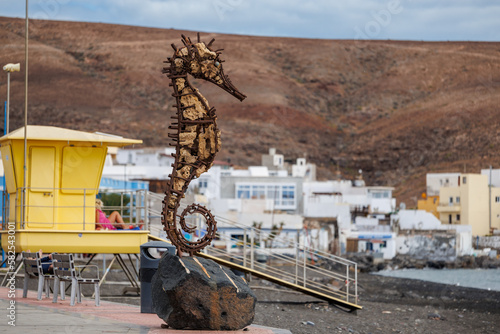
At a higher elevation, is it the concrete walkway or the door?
the door

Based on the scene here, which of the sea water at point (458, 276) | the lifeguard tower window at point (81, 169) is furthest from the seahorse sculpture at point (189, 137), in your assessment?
the sea water at point (458, 276)

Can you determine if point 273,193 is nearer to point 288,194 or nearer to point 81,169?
point 288,194

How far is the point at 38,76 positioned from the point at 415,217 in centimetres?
13784

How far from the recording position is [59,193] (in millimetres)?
19922

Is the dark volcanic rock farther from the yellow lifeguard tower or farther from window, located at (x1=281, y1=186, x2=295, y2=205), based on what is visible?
window, located at (x1=281, y1=186, x2=295, y2=205)

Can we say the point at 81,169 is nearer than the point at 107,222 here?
Yes

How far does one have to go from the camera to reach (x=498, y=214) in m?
88.4

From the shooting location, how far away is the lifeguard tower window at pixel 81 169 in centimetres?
1984

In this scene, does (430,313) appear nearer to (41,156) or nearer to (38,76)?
(41,156)

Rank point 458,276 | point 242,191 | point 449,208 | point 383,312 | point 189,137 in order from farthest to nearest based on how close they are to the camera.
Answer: point 449,208, point 242,191, point 458,276, point 383,312, point 189,137

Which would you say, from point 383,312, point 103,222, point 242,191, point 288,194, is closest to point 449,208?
point 288,194

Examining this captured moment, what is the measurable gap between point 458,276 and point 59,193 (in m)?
47.9

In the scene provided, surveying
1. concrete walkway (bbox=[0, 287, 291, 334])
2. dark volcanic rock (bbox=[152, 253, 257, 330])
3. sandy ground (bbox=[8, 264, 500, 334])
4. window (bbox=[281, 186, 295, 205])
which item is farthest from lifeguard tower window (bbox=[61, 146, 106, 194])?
window (bbox=[281, 186, 295, 205])

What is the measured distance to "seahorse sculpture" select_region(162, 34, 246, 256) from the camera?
15.2 metres
